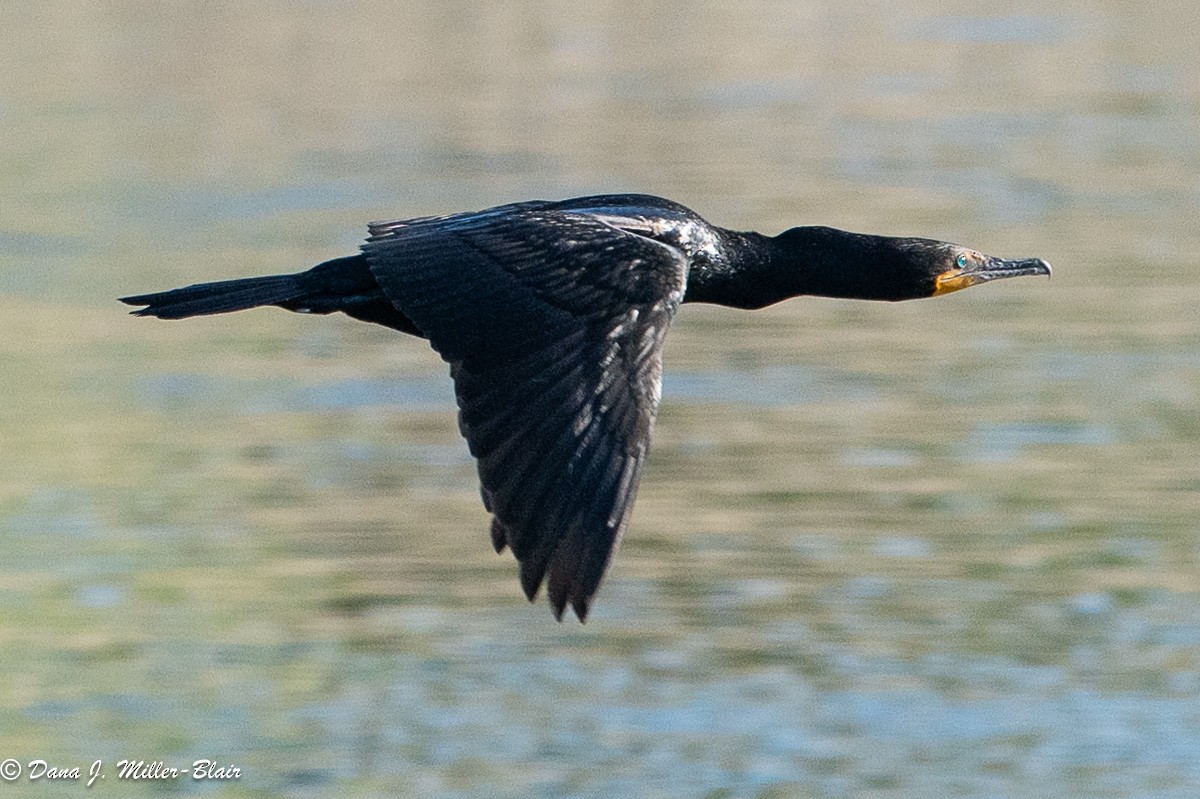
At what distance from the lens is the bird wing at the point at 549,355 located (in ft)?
18.3

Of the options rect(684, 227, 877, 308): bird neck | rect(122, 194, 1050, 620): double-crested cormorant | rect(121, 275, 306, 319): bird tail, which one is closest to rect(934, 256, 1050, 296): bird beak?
rect(122, 194, 1050, 620): double-crested cormorant

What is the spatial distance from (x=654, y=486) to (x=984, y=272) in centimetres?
481

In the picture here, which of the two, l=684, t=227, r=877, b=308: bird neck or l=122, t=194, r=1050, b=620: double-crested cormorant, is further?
l=684, t=227, r=877, b=308: bird neck

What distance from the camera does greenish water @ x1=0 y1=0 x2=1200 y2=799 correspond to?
9250 mm

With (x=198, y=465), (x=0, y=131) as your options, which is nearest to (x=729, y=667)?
(x=198, y=465)

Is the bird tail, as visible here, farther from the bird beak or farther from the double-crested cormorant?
the bird beak

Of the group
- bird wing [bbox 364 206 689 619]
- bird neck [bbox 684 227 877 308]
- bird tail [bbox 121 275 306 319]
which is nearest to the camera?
bird wing [bbox 364 206 689 619]

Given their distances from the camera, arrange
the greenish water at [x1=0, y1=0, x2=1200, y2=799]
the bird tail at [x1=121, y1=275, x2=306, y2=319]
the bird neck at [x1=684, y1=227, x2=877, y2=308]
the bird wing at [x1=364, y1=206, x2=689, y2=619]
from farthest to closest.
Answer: the greenish water at [x1=0, y1=0, x2=1200, y2=799] → the bird neck at [x1=684, y1=227, x2=877, y2=308] → the bird tail at [x1=121, y1=275, x2=306, y2=319] → the bird wing at [x1=364, y1=206, x2=689, y2=619]

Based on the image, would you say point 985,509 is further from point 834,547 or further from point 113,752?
point 113,752

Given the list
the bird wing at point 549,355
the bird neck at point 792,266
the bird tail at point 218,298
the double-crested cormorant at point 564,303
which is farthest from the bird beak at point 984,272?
the bird tail at point 218,298

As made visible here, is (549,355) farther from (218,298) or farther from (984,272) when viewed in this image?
(984,272)

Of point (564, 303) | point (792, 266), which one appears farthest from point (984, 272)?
point (564, 303)

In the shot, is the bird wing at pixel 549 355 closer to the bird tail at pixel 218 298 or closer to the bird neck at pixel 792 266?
the bird tail at pixel 218 298

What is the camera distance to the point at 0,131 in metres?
21.9
